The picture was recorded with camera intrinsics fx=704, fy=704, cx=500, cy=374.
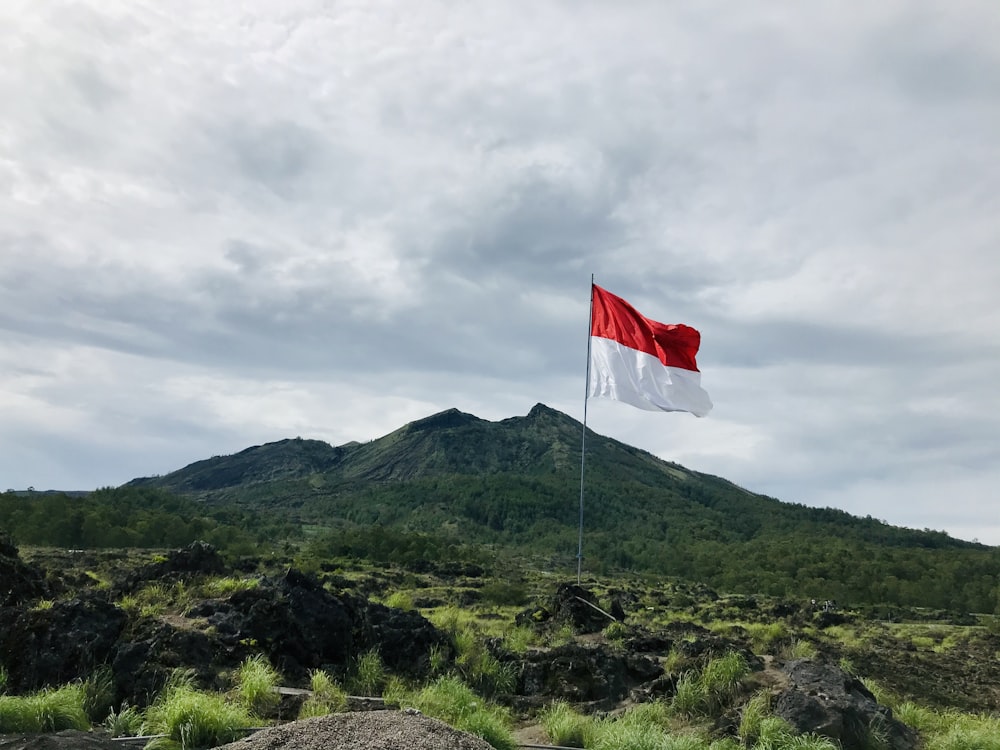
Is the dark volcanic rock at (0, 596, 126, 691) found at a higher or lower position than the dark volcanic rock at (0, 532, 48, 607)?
lower

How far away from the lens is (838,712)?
938 centimetres

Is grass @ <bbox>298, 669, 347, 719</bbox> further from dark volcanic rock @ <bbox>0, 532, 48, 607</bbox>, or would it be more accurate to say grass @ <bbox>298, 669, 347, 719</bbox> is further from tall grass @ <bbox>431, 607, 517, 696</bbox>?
dark volcanic rock @ <bbox>0, 532, 48, 607</bbox>

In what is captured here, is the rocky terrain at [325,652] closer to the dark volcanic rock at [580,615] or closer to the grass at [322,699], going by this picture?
the dark volcanic rock at [580,615]

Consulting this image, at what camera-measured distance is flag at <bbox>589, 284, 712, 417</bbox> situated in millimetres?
16859

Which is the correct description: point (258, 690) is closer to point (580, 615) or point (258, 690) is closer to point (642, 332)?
point (580, 615)

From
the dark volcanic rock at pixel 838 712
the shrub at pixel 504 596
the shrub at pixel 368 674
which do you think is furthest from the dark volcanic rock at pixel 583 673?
the shrub at pixel 504 596

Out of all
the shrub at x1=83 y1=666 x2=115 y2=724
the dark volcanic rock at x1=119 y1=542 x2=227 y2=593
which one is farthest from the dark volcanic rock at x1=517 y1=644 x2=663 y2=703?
Answer: the dark volcanic rock at x1=119 y1=542 x2=227 y2=593

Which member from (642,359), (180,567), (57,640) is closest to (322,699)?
(57,640)

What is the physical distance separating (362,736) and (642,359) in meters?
11.9

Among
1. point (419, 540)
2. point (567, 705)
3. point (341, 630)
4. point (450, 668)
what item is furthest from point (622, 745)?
point (419, 540)

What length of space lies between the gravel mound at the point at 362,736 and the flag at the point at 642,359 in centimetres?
1040

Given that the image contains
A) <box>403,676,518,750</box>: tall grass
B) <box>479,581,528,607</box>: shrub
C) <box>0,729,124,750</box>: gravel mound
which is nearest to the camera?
<box>0,729,124,750</box>: gravel mound

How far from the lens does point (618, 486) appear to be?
17488 centimetres

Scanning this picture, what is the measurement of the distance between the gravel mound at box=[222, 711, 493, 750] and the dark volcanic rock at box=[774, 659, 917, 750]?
15.8 ft
